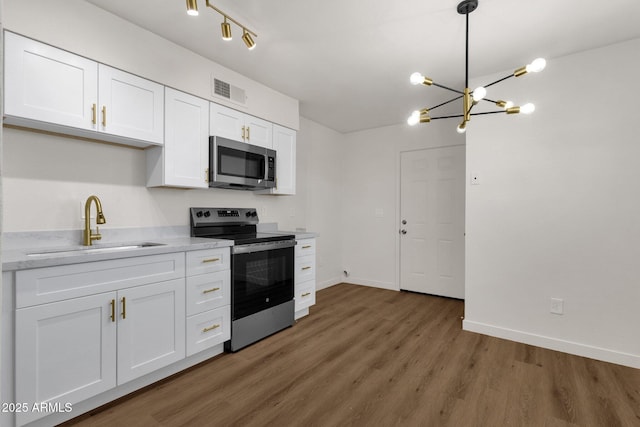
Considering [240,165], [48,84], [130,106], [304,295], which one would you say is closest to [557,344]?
[304,295]

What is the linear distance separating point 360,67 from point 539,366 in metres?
2.93

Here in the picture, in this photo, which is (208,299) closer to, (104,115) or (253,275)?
(253,275)

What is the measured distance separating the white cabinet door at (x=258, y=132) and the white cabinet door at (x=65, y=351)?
6.15ft

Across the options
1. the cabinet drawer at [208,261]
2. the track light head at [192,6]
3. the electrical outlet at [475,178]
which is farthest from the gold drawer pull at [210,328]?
the electrical outlet at [475,178]

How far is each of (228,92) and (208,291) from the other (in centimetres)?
180

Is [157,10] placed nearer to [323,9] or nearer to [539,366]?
[323,9]

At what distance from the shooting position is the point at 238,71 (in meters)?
3.16

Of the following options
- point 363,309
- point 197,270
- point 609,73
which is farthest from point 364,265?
point 609,73

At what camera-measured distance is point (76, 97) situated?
7.06ft

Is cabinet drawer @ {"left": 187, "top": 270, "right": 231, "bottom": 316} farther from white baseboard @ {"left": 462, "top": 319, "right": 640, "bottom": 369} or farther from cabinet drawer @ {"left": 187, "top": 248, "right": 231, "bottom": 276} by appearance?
white baseboard @ {"left": 462, "top": 319, "right": 640, "bottom": 369}

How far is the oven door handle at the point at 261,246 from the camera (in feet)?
9.28

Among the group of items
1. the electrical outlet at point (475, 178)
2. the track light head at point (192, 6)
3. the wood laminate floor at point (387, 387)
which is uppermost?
the track light head at point (192, 6)

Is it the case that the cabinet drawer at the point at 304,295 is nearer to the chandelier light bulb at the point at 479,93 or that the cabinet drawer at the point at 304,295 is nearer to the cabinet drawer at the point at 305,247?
the cabinet drawer at the point at 305,247

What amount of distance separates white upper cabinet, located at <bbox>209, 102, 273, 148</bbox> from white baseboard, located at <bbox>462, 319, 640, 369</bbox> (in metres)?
2.78
